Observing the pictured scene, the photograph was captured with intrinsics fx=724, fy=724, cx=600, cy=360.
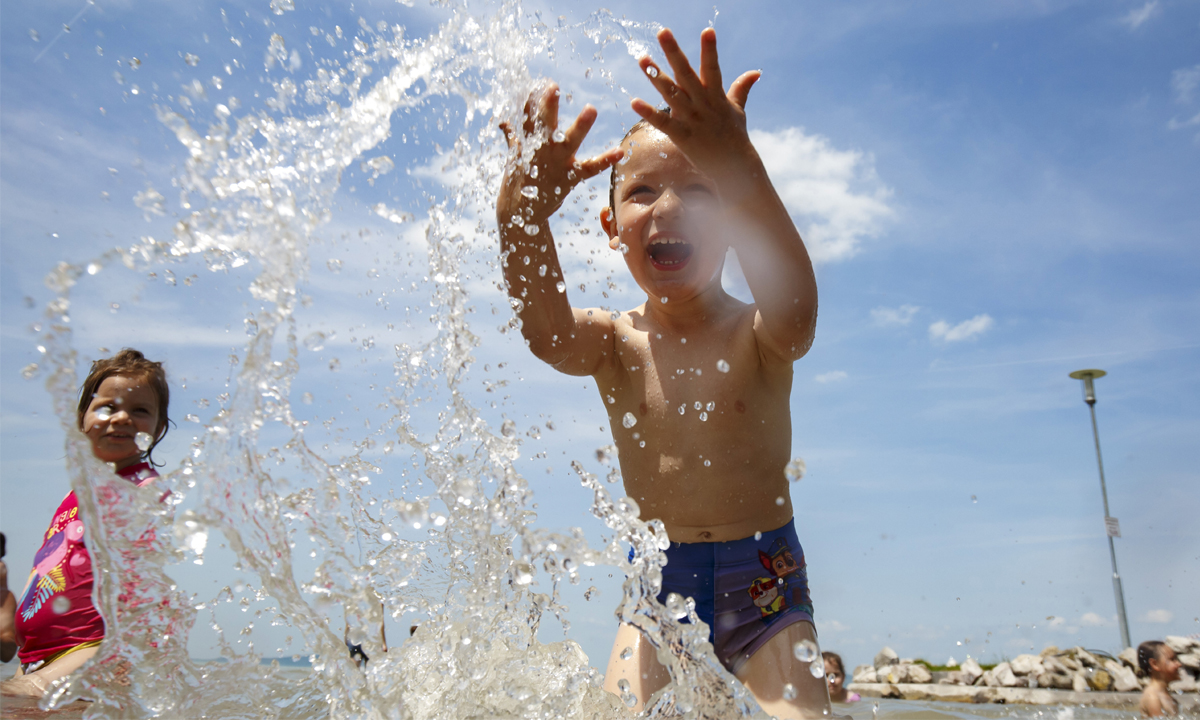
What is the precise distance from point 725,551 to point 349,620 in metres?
1.29

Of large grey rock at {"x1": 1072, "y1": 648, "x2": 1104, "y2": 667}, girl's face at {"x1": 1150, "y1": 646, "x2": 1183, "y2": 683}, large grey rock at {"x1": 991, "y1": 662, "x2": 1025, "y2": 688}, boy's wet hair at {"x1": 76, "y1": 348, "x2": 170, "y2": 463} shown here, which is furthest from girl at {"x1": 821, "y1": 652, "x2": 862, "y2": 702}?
boy's wet hair at {"x1": 76, "y1": 348, "x2": 170, "y2": 463}

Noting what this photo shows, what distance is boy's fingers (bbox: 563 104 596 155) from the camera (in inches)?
97.4

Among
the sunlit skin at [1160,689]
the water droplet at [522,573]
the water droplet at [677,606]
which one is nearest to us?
the water droplet at [522,573]

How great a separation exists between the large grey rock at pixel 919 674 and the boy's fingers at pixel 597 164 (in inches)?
513

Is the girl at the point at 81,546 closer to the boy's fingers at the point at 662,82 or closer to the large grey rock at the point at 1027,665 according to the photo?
the boy's fingers at the point at 662,82

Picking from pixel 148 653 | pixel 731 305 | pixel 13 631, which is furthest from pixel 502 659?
pixel 13 631

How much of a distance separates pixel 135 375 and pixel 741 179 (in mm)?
3583

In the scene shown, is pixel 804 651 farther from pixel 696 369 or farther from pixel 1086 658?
pixel 1086 658

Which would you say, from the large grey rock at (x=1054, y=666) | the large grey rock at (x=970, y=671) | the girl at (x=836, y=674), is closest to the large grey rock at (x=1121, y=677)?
the large grey rock at (x=1054, y=666)

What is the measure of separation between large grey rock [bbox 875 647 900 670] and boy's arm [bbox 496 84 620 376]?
44.1 ft

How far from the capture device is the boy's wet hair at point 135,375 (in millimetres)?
4012

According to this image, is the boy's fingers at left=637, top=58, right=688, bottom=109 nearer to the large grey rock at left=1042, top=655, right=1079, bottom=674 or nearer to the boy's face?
the boy's face

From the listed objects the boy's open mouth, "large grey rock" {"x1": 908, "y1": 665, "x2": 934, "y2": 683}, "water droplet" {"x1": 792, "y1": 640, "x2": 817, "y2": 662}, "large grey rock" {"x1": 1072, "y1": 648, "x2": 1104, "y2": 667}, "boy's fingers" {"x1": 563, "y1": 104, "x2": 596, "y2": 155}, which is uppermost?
"boy's fingers" {"x1": 563, "y1": 104, "x2": 596, "y2": 155}

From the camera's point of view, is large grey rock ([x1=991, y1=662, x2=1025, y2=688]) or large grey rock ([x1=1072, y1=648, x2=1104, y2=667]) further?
large grey rock ([x1=991, y1=662, x2=1025, y2=688])
